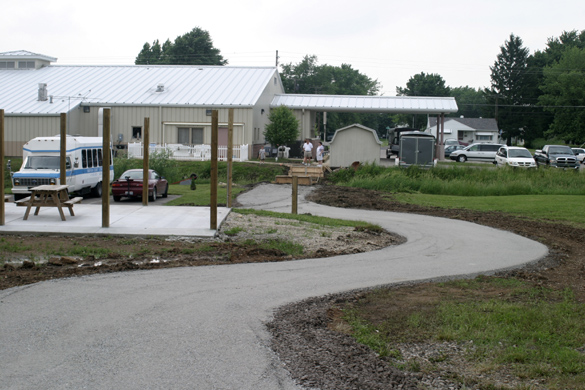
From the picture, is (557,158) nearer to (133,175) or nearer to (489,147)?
(489,147)

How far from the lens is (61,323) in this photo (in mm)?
6918

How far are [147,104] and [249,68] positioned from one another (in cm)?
1129

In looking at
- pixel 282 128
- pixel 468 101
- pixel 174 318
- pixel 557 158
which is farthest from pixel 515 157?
pixel 468 101

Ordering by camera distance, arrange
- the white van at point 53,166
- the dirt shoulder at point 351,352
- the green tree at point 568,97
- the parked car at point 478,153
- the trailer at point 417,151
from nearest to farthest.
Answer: the dirt shoulder at point 351,352
the white van at point 53,166
the trailer at point 417,151
the parked car at point 478,153
the green tree at point 568,97

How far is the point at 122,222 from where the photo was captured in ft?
48.4

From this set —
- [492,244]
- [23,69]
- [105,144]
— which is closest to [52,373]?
[105,144]

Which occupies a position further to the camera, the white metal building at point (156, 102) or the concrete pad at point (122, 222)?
the white metal building at point (156, 102)

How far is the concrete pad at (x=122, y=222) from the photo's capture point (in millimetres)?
13430

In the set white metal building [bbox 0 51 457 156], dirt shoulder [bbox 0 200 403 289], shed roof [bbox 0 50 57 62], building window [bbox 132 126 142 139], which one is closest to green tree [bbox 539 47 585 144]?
white metal building [bbox 0 51 457 156]

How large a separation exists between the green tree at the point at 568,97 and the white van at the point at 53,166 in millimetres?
68156

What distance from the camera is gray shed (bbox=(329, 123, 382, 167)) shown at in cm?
3659

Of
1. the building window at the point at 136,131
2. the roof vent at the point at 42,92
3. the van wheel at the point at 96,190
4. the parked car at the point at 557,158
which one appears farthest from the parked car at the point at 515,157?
the roof vent at the point at 42,92

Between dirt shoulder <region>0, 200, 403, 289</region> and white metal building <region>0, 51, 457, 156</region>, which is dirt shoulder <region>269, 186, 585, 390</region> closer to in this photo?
dirt shoulder <region>0, 200, 403, 289</region>

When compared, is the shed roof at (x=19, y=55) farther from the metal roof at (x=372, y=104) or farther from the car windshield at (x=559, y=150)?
the car windshield at (x=559, y=150)
